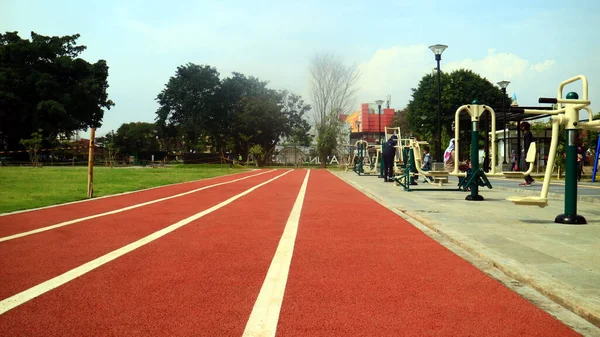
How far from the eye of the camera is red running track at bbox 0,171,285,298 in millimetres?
4543

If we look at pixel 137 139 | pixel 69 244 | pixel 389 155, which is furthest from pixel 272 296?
pixel 137 139

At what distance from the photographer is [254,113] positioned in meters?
59.9

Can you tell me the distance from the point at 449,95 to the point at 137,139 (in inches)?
2307

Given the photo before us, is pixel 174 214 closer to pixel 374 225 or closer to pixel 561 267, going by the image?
pixel 374 225

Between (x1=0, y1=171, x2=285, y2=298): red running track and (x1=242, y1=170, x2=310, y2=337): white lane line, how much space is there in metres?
2.01

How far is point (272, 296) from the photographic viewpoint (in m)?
3.83

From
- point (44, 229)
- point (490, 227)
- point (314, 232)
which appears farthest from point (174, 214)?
point (490, 227)

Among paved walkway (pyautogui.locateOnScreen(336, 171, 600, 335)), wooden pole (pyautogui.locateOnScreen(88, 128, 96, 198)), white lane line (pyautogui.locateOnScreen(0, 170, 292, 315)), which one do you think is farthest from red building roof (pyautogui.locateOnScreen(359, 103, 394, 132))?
white lane line (pyautogui.locateOnScreen(0, 170, 292, 315))

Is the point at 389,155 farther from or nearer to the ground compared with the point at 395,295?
farther from the ground

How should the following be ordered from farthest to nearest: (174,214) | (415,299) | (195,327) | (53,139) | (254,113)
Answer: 1. (254,113)
2. (53,139)
3. (174,214)
4. (415,299)
5. (195,327)

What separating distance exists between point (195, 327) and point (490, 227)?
5.50 meters

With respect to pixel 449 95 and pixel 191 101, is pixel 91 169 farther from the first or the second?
pixel 191 101

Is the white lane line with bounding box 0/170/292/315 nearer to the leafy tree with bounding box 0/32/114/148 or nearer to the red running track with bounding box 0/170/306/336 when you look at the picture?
the red running track with bounding box 0/170/306/336

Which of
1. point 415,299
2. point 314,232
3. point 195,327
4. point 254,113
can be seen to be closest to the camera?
point 195,327
